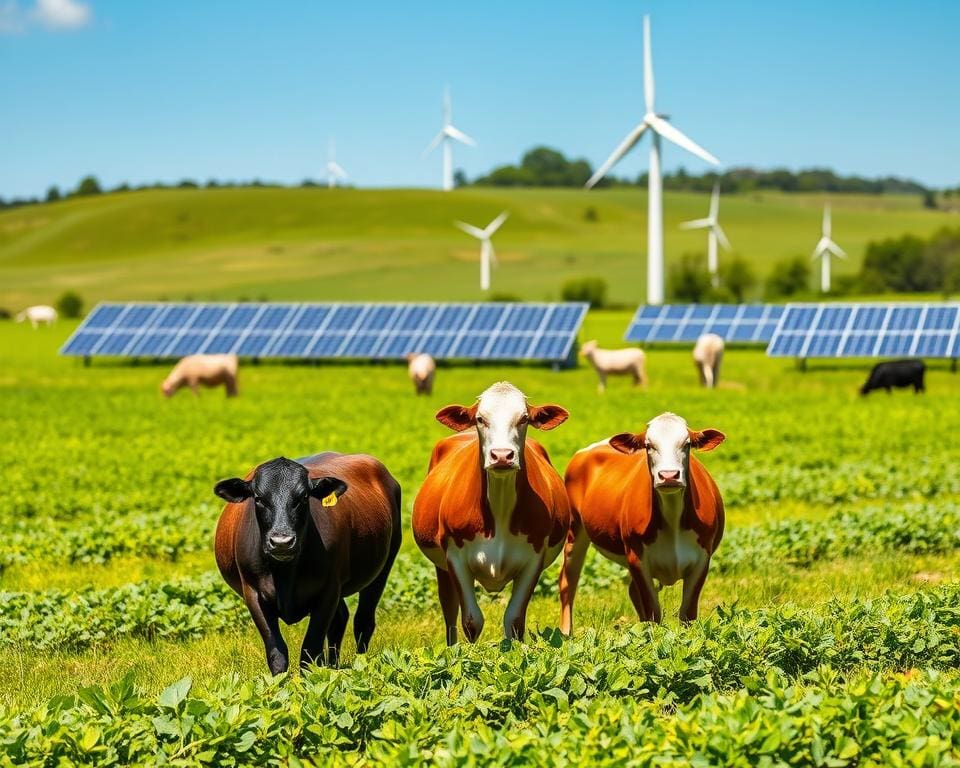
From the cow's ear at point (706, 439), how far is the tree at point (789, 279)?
92338 millimetres

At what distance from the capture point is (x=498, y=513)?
905 centimetres

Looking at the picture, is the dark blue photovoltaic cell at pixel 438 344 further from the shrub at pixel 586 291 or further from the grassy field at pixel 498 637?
the shrub at pixel 586 291

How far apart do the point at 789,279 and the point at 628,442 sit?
94.3 m

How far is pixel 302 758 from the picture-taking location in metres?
6.81

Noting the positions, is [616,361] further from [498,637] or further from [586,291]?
[586,291]

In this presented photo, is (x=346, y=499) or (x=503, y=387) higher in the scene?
(x=503, y=387)

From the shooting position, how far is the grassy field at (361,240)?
378ft

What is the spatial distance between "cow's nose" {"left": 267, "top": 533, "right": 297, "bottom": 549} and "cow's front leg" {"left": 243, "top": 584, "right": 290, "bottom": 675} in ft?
1.90

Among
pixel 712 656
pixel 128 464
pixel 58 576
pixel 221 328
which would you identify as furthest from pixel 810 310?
pixel 712 656

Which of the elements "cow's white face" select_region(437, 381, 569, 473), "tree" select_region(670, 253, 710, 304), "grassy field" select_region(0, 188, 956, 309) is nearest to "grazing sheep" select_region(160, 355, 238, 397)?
"cow's white face" select_region(437, 381, 569, 473)

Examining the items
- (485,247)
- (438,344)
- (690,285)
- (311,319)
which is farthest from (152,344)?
(690,285)

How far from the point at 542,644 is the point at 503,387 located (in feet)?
5.69

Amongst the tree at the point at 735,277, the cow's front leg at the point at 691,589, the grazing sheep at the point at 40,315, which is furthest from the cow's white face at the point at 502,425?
the tree at the point at 735,277

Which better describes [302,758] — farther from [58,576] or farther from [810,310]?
[810,310]
